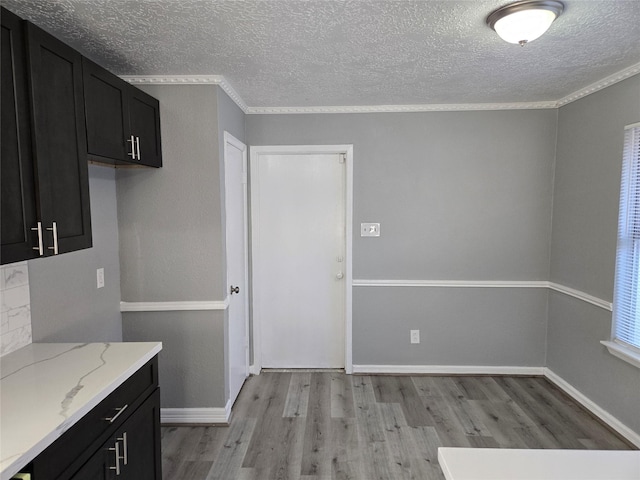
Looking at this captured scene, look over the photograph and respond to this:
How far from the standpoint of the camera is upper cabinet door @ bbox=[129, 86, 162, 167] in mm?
2191

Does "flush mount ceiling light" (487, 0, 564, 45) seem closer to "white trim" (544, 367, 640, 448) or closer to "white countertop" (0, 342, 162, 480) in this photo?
"white countertop" (0, 342, 162, 480)

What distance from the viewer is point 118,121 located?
202 cm

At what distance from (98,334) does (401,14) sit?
2.50 metres

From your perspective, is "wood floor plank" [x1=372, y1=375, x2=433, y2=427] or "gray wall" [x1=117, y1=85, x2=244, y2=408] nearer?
"gray wall" [x1=117, y1=85, x2=244, y2=408]

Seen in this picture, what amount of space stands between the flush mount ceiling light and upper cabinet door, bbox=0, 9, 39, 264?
1.95 meters

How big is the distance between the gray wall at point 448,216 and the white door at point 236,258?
454mm

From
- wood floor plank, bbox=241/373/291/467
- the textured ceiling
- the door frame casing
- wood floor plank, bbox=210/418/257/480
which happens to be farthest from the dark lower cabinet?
the textured ceiling

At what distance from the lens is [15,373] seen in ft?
4.92

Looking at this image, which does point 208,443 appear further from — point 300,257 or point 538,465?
point 538,465

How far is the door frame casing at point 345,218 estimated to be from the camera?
329cm

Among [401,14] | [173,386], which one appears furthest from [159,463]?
[401,14]

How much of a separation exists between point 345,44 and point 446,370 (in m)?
2.85

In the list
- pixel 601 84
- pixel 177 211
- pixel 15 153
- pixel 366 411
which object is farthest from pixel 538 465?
pixel 601 84

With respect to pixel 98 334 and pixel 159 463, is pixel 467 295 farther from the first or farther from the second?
pixel 98 334
